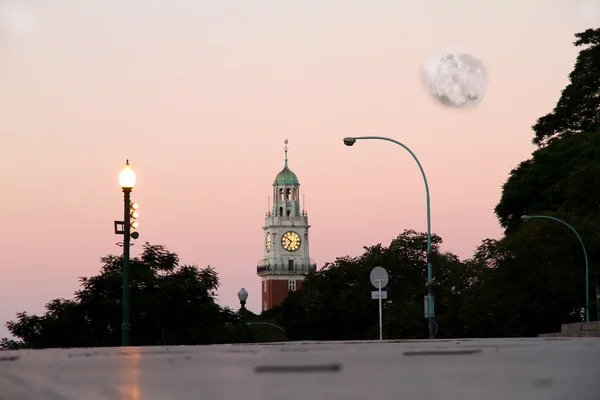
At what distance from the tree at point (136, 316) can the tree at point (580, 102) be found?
2620cm

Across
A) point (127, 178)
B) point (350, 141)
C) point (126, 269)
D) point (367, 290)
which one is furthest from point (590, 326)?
point (367, 290)

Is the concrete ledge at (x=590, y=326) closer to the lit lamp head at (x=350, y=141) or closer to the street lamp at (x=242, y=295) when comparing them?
the street lamp at (x=242, y=295)

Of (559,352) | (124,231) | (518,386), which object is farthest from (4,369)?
(124,231)

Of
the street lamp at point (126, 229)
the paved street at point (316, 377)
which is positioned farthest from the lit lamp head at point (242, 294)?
the paved street at point (316, 377)

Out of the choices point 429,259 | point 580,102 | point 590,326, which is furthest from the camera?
point 580,102

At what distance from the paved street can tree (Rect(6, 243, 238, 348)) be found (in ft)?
185

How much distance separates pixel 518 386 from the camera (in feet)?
20.3

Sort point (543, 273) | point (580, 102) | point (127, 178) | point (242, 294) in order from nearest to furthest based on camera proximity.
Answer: point (127, 178)
point (242, 294)
point (543, 273)
point (580, 102)

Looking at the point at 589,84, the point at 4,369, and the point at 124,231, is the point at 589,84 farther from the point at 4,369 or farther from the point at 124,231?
the point at 4,369

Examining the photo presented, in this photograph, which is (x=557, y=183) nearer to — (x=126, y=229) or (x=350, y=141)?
(x=350, y=141)

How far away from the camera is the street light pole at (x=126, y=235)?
2959 cm

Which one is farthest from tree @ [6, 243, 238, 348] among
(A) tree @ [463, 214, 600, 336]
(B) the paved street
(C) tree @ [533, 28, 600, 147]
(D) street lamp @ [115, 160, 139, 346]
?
(B) the paved street

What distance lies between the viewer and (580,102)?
81.5 m

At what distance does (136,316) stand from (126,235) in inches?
1463
